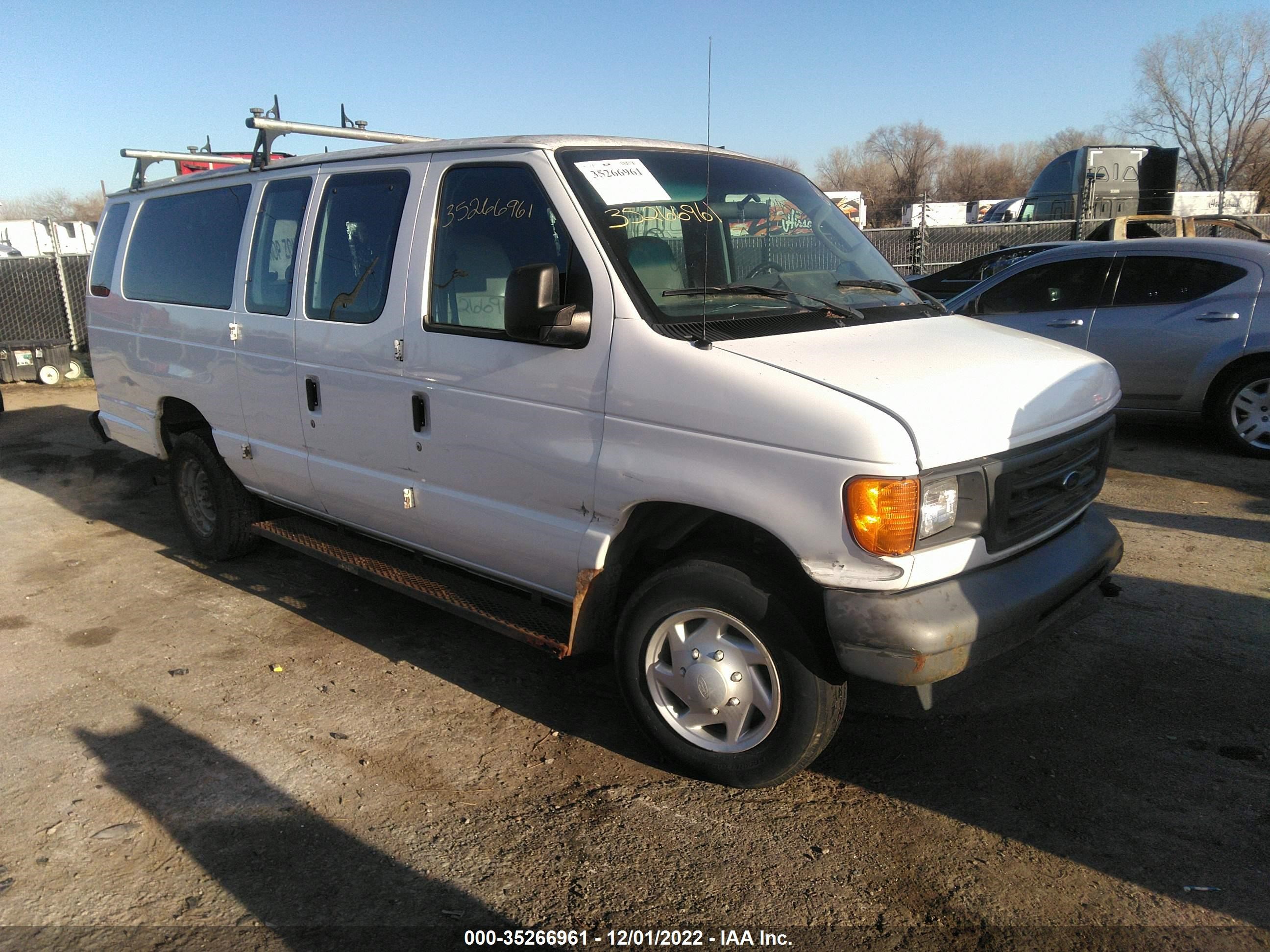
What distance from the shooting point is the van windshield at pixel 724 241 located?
134 inches

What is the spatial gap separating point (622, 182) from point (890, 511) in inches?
67.1

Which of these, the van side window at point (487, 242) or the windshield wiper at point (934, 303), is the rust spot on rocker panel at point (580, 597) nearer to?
the van side window at point (487, 242)

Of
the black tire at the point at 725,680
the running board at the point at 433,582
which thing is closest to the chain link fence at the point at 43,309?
the running board at the point at 433,582

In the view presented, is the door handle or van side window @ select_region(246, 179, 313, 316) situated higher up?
van side window @ select_region(246, 179, 313, 316)

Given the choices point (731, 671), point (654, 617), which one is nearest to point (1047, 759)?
point (731, 671)

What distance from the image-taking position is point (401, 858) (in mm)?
2977

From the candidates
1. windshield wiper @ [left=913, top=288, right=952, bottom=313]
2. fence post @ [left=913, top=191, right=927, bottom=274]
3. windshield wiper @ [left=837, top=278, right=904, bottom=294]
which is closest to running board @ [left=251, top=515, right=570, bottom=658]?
windshield wiper @ [left=837, top=278, right=904, bottom=294]

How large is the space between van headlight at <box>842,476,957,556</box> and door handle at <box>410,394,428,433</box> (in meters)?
1.93

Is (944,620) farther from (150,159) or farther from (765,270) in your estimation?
(150,159)

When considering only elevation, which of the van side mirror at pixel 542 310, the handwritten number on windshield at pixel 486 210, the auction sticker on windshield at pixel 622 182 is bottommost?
the van side mirror at pixel 542 310

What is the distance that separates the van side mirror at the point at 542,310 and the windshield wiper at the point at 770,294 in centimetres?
36

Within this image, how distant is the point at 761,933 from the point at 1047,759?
145cm

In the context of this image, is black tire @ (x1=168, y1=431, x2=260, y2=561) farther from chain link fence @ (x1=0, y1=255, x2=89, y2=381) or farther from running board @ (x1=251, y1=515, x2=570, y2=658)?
chain link fence @ (x1=0, y1=255, x2=89, y2=381)

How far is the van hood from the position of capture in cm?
279
